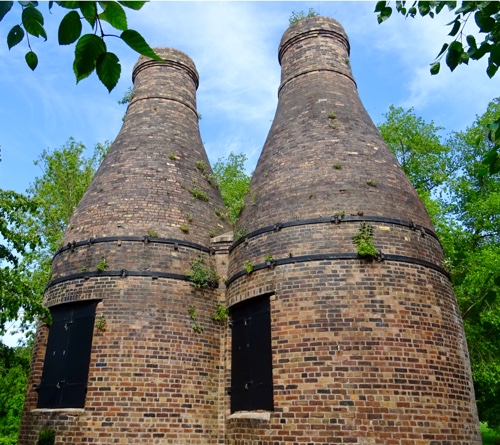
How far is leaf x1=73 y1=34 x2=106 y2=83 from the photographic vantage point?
6.87 ft

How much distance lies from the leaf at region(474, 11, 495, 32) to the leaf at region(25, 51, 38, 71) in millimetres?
3191

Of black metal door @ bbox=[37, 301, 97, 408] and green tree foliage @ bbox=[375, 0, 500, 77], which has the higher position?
green tree foliage @ bbox=[375, 0, 500, 77]

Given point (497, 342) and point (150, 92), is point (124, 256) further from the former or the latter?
point (497, 342)

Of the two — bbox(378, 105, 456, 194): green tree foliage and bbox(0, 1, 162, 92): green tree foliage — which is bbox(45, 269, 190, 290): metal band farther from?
bbox(378, 105, 456, 194): green tree foliage

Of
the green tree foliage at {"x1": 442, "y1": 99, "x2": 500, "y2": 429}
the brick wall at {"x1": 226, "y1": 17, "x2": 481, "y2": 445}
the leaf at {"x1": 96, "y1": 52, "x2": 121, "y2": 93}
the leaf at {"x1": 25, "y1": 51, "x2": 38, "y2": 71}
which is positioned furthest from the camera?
the green tree foliage at {"x1": 442, "y1": 99, "x2": 500, "y2": 429}

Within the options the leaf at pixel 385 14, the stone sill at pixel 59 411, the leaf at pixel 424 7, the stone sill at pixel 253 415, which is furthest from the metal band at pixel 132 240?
the leaf at pixel 424 7

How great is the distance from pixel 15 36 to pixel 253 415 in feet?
24.8

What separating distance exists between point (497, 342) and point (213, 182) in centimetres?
1234

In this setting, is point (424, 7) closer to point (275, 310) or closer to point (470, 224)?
point (275, 310)

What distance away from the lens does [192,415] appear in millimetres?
9117

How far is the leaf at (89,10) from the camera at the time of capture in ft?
6.83

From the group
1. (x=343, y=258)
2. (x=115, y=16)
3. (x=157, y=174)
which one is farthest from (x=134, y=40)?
(x=157, y=174)

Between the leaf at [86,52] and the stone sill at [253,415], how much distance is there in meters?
7.20

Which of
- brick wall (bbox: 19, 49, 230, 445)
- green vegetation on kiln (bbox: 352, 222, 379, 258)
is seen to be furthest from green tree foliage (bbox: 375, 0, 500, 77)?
brick wall (bbox: 19, 49, 230, 445)
